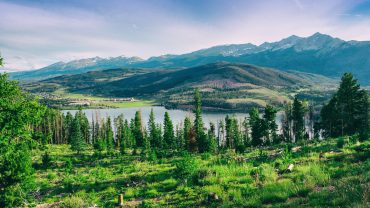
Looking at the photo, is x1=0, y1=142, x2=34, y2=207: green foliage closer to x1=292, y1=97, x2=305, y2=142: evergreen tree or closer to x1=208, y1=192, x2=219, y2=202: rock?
x1=208, y1=192, x2=219, y2=202: rock

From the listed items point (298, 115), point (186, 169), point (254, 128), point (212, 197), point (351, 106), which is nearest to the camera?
point (212, 197)

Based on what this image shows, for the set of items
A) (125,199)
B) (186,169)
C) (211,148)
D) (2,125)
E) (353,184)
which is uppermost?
(2,125)

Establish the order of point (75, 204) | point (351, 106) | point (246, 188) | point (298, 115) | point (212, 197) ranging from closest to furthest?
point (212, 197)
point (246, 188)
point (75, 204)
point (351, 106)
point (298, 115)

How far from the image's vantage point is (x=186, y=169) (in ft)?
65.7

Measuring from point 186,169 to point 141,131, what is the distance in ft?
322

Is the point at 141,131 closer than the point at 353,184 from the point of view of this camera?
No

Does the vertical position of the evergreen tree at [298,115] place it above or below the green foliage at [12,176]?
below

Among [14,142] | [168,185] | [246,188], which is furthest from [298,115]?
[14,142]

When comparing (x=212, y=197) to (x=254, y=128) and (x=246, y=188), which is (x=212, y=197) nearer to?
(x=246, y=188)

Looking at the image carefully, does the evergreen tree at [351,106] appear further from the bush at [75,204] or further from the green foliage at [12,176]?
the green foliage at [12,176]

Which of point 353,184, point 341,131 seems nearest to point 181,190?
point 353,184

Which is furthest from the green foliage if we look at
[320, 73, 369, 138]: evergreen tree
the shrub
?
[320, 73, 369, 138]: evergreen tree

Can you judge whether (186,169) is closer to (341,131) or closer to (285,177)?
(285,177)

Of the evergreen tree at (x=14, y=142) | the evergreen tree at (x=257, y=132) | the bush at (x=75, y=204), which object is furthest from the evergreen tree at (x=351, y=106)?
the evergreen tree at (x=14, y=142)
